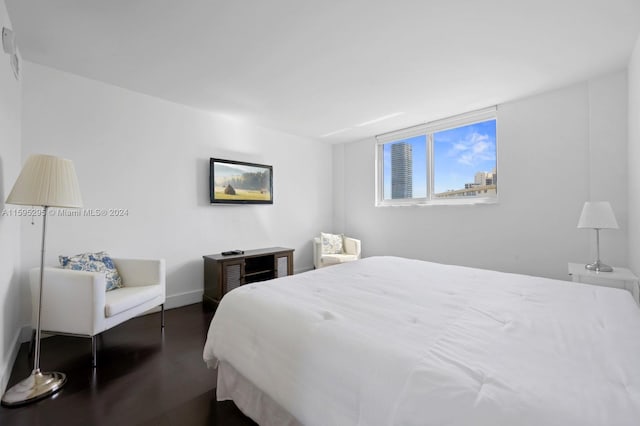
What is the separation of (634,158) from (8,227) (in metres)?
5.18

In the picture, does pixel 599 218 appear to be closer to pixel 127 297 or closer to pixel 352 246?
pixel 352 246

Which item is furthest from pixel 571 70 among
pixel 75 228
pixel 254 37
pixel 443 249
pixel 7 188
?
pixel 75 228

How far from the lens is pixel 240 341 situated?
1.49 meters

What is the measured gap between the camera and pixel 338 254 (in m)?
4.80

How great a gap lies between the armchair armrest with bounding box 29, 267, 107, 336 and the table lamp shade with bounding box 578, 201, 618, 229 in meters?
4.21

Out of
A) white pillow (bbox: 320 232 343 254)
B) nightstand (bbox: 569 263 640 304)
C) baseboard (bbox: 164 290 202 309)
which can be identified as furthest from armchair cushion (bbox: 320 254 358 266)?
nightstand (bbox: 569 263 640 304)

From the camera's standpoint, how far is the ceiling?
75.9 inches

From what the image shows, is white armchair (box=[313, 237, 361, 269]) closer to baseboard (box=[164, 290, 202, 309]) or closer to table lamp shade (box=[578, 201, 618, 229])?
baseboard (box=[164, 290, 202, 309])

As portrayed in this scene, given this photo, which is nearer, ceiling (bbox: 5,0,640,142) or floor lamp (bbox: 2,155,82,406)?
floor lamp (bbox: 2,155,82,406)

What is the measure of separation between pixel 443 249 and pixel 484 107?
79.1 inches

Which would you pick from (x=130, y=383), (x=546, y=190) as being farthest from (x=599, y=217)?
(x=130, y=383)

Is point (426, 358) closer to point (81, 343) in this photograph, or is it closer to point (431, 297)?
point (431, 297)

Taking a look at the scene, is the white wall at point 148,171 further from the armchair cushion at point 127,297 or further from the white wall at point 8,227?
the armchair cushion at point 127,297

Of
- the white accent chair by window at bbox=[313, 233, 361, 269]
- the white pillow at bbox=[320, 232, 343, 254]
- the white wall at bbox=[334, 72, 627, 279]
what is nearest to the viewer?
the white wall at bbox=[334, 72, 627, 279]
